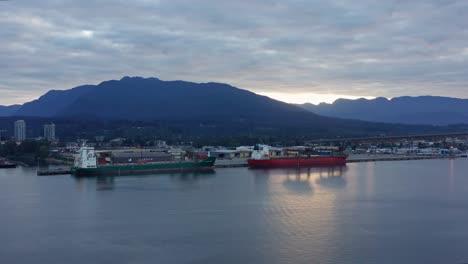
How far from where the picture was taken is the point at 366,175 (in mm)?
9500

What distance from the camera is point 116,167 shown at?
31.8 ft

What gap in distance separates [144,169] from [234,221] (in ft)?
16.8

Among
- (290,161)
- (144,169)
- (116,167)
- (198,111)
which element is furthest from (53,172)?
(198,111)

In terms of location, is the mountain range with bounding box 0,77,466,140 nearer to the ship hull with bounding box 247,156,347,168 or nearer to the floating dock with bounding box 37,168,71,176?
the ship hull with bounding box 247,156,347,168

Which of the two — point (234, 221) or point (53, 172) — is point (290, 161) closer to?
point (53, 172)

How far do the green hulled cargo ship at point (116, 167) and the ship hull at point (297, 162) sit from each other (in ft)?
4.98

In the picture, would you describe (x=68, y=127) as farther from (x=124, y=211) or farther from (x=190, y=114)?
(x=124, y=211)

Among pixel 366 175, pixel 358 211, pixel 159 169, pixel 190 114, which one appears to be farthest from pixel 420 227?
pixel 190 114

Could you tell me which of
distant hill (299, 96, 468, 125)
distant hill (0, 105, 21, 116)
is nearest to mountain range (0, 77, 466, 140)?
distant hill (0, 105, 21, 116)

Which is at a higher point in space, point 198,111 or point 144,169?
point 198,111

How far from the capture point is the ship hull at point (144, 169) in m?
9.38

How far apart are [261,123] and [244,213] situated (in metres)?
26.1

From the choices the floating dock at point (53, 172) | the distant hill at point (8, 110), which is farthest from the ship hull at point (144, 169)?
the distant hill at point (8, 110)

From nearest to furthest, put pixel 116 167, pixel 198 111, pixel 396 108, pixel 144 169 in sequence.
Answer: pixel 116 167 < pixel 144 169 < pixel 198 111 < pixel 396 108
